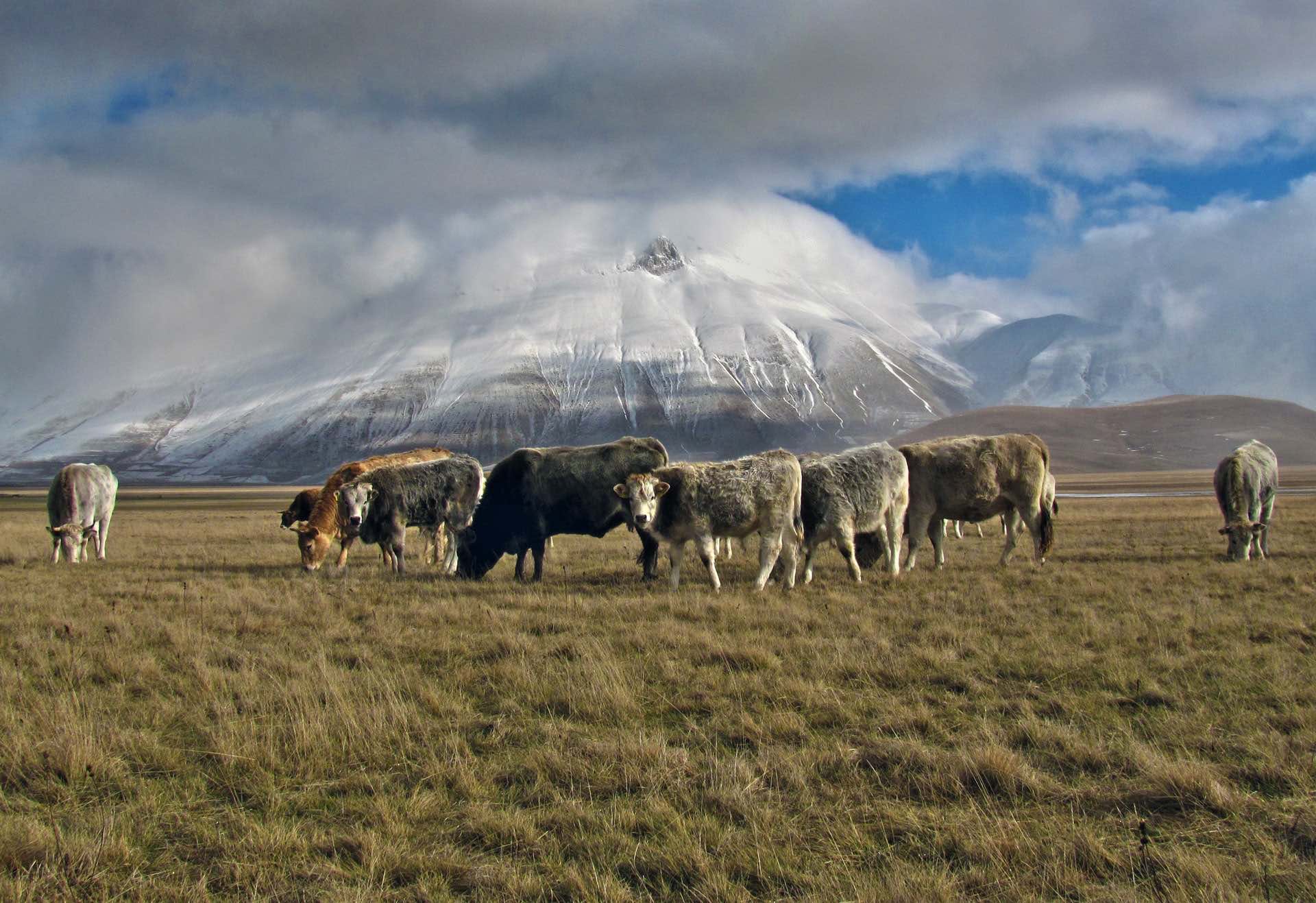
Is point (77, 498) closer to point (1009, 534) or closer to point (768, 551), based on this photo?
point (768, 551)

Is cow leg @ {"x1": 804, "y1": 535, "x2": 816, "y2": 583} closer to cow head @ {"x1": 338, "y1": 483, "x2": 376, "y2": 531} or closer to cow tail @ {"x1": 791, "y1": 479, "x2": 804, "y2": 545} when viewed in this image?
cow tail @ {"x1": 791, "y1": 479, "x2": 804, "y2": 545}

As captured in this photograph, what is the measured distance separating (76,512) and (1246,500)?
2908cm

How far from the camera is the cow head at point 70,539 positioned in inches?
834

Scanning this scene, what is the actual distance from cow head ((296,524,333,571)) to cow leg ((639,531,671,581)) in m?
7.64

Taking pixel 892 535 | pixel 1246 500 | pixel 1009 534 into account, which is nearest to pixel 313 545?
pixel 892 535

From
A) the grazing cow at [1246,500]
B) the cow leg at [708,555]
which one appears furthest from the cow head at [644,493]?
the grazing cow at [1246,500]

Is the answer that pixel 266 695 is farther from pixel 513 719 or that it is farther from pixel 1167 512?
pixel 1167 512

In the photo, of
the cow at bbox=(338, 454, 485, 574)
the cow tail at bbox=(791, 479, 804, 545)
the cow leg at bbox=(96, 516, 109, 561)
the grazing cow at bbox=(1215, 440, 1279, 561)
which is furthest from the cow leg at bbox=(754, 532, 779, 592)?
the cow leg at bbox=(96, 516, 109, 561)

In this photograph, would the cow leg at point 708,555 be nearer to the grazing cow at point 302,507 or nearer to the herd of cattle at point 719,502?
the herd of cattle at point 719,502

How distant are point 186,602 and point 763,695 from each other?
34.5 feet

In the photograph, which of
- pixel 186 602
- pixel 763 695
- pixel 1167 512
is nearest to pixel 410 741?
pixel 763 695

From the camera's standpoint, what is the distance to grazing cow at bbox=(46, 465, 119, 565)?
21.5m

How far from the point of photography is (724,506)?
1489 cm

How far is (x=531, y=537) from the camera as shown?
17.1 m
